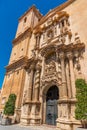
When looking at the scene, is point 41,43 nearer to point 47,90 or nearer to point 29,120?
point 47,90

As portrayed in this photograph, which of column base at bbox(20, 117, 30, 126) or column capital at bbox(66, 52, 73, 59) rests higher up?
column capital at bbox(66, 52, 73, 59)

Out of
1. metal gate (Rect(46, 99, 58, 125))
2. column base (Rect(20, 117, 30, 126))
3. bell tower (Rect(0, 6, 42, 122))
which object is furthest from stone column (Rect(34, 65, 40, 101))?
bell tower (Rect(0, 6, 42, 122))

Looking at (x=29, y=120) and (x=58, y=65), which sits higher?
(x=58, y=65)

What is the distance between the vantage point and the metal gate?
10.2 metres

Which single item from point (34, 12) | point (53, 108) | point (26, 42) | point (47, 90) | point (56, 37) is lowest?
point (53, 108)

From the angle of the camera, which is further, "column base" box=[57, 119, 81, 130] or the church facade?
the church facade

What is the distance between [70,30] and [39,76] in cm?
596

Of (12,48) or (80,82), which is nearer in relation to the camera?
(80,82)

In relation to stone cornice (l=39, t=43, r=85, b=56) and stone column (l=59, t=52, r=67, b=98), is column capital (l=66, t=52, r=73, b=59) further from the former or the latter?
stone column (l=59, t=52, r=67, b=98)

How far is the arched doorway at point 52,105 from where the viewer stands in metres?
10.3

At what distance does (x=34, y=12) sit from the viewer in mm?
22344

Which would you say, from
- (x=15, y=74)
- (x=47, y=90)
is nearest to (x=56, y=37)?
(x=47, y=90)

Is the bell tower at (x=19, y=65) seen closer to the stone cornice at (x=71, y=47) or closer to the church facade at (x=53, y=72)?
the church facade at (x=53, y=72)

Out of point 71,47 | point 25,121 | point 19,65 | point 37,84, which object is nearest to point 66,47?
point 71,47
